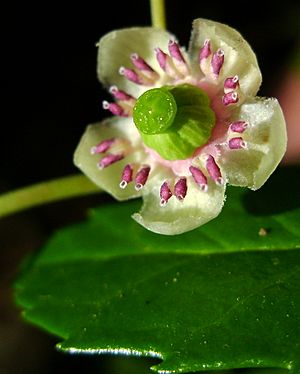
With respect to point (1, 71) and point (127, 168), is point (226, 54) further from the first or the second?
point (1, 71)

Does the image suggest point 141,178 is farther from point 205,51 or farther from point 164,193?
point 205,51

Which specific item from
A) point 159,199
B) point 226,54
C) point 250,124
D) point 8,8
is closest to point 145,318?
point 159,199

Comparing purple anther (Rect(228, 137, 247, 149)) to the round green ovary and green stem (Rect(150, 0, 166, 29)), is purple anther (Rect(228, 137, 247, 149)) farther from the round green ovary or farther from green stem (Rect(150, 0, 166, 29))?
green stem (Rect(150, 0, 166, 29))

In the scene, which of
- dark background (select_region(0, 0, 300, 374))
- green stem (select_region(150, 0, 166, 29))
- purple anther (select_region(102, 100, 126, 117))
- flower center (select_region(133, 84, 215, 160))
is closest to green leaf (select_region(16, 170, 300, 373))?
flower center (select_region(133, 84, 215, 160))

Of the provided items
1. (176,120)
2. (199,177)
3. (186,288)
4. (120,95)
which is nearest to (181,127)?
(176,120)

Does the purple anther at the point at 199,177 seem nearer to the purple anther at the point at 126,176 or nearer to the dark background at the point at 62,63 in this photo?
the purple anther at the point at 126,176
